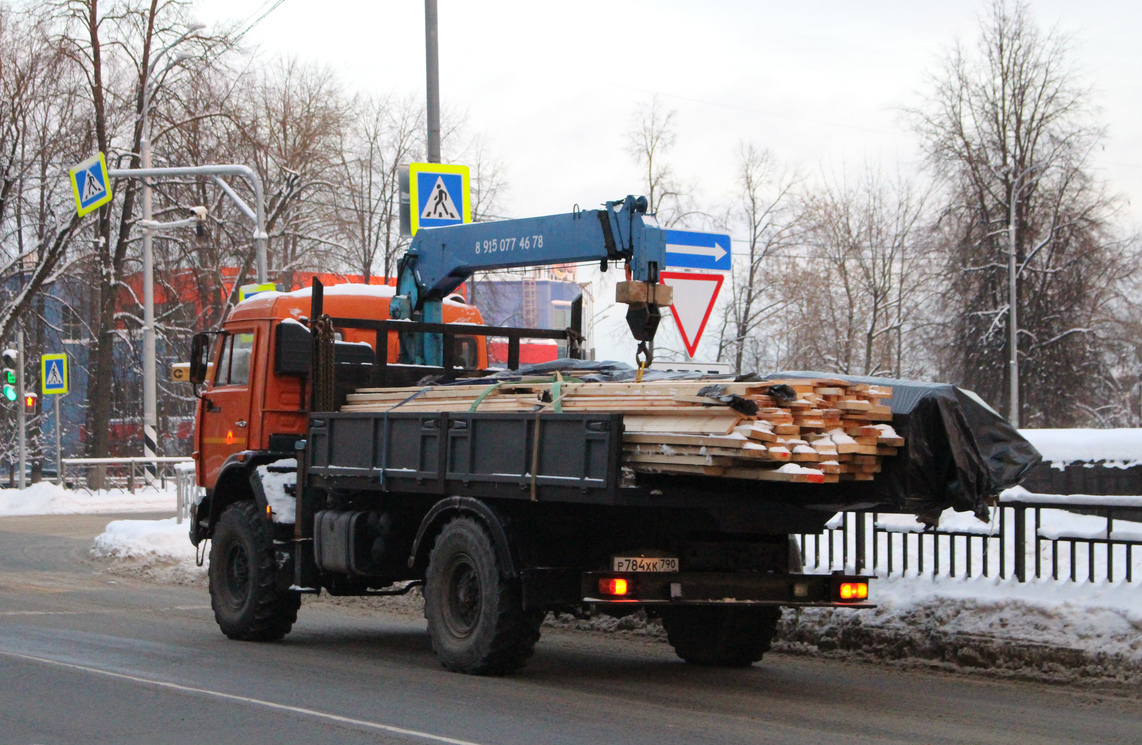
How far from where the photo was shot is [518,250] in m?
11.0

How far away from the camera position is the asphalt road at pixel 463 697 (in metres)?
6.97

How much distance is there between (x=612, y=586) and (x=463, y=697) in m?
1.09

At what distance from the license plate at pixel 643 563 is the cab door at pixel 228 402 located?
170 inches

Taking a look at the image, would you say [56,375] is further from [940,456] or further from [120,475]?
[940,456]

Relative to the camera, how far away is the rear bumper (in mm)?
8227

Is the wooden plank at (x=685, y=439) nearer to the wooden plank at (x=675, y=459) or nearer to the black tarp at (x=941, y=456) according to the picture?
the wooden plank at (x=675, y=459)

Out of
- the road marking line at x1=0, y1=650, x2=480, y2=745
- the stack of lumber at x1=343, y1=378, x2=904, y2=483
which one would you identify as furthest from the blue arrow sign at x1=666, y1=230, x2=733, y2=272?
the road marking line at x1=0, y1=650, x2=480, y2=745

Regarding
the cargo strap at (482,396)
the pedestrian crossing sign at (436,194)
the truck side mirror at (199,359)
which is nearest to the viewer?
the cargo strap at (482,396)

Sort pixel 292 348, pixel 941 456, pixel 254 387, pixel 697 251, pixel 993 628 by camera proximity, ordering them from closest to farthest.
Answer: pixel 941 456, pixel 993 628, pixel 292 348, pixel 697 251, pixel 254 387

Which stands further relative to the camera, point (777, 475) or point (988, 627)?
point (988, 627)

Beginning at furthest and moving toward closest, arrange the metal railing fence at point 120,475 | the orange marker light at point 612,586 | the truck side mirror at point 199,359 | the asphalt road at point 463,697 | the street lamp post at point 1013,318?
the street lamp post at point 1013,318 → the metal railing fence at point 120,475 → the truck side mirror at point 199,359 → the orange marker light at point 612,586 → the asphalt road at point 463,697

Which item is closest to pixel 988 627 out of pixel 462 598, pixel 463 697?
pixel 462 598

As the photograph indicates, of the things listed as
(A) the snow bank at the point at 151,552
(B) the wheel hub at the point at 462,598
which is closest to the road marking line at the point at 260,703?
(B) the wheel hub at the point at 462,598

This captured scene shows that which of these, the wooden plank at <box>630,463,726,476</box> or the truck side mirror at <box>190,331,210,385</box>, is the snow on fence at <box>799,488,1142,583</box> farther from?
the truck side mirror at <box>190,331,210,385</box>
